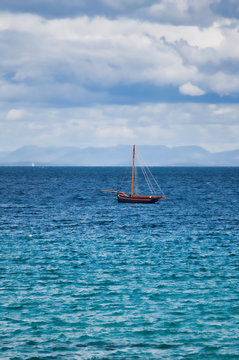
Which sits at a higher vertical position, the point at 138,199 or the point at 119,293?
the point at 138,199

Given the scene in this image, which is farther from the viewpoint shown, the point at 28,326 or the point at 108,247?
the point at 108,247

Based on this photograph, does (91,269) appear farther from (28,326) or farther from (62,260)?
(28,326)

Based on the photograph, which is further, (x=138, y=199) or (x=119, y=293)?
(x=138, y=199)

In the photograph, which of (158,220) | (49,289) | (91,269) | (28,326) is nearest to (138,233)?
(158,220)

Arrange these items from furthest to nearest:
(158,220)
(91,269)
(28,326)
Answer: (158,220) → (91,269) → (28,326)

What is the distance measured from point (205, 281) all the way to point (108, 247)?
13.9m

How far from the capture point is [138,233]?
51156 millimetres

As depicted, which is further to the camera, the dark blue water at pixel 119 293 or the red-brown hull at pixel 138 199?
→ the red-brown hull at pixel 138 199

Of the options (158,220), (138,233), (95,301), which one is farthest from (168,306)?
(158,220)

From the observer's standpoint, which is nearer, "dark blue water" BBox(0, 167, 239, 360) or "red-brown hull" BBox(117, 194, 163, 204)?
"dark blue water" BBox(0, 167, 239, 360)

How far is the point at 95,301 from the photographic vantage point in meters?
26.1

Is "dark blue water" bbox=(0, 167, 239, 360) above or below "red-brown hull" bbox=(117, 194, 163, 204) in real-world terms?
below

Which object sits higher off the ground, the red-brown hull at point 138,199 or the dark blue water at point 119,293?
the red-brown hull at point 138,199

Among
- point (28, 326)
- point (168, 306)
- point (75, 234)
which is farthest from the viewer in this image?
point (75, 234)
